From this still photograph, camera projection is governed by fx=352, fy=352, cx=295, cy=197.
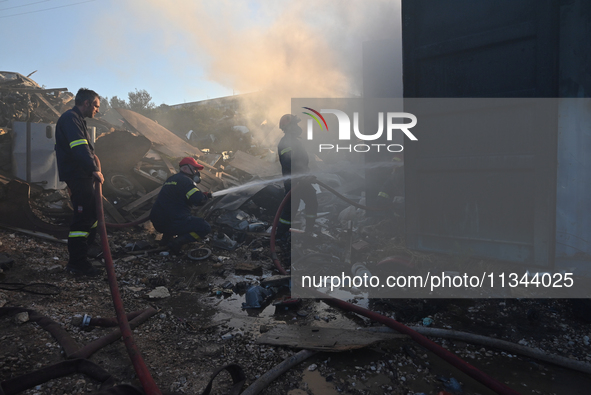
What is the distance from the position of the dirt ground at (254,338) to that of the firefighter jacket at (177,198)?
1005mm

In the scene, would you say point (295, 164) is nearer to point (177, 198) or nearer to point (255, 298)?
point (177, 198)

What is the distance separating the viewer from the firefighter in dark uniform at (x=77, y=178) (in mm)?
3672

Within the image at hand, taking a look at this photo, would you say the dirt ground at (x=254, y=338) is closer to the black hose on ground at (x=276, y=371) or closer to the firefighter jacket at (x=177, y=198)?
the black hose on ground at (x=276, y=371)

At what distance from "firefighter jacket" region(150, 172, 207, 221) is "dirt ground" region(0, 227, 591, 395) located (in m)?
1.01

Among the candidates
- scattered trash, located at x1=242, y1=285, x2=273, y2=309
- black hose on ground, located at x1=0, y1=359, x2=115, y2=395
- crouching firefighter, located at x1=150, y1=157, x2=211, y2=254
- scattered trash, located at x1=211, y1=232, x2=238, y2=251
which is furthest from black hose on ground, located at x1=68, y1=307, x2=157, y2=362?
scattered trash, located at x1=211, y1=232, x2=238, y2=251

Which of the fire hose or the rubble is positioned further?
the rubble

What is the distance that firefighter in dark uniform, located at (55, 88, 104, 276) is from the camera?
367 centimetres

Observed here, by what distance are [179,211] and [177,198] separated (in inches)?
7.3

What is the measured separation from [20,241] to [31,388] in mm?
3295

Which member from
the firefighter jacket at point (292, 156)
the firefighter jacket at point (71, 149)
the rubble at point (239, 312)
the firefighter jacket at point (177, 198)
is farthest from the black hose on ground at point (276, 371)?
the firefighter jacket at point (292, 156)

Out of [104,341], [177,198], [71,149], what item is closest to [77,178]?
[71,149]

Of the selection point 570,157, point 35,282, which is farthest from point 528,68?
point 35,282

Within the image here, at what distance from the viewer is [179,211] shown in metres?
4.85

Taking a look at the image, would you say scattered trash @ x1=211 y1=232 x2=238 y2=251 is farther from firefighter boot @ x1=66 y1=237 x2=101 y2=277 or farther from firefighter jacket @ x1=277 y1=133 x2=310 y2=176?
firefighter boot @ x1=66 y1=237 x2=101 y2=277
